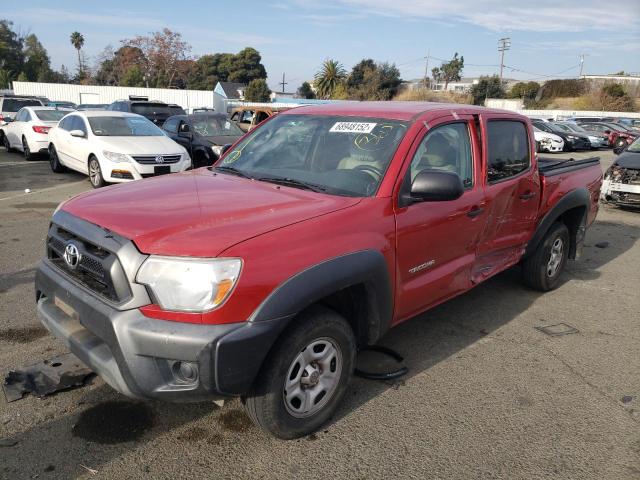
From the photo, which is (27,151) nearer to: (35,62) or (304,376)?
(304,376)

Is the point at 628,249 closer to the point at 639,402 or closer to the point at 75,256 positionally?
the point at 639,402

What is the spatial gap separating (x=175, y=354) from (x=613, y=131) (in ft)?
96.4

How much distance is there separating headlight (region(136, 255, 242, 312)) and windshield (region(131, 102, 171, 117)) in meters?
15.6

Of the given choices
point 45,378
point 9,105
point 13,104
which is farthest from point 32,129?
point 45,378

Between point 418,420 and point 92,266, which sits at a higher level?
point 92,266

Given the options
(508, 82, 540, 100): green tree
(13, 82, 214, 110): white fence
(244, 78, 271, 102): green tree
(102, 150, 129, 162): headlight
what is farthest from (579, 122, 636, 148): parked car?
(244, 78, 271, 102): green tree

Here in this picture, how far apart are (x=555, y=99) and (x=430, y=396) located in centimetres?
7088

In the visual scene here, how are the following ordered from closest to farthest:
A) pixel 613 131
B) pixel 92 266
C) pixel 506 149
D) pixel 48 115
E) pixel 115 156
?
pixel 92 266 → pixel 506 149 → pixel 115 156 → pixel 48 115 → pixel 613 131

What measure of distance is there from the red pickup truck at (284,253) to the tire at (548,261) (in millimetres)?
913

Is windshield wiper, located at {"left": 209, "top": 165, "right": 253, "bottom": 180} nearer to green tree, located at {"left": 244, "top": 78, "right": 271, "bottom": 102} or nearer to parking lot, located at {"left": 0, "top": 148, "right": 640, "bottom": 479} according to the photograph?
parking lot, located at {"left": 0, "top": 148, "right": 640, "bottom": 479}

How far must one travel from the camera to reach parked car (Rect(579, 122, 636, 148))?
25766 mm

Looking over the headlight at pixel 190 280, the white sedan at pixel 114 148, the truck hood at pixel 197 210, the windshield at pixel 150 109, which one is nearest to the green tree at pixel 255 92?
the windshield at pixel 150 109

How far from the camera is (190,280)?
2320 mm

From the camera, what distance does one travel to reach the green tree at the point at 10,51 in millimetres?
63656
